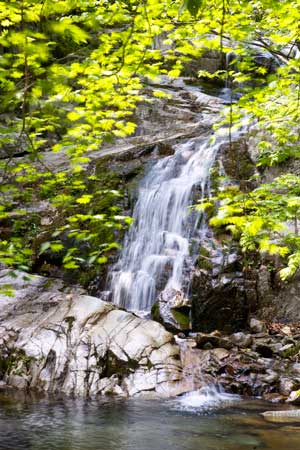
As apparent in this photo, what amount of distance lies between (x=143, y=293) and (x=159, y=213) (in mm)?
2511

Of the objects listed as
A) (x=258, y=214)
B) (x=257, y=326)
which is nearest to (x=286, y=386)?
(x=257, y=326)

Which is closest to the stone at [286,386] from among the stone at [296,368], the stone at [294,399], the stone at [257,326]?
the stone at [294,399]

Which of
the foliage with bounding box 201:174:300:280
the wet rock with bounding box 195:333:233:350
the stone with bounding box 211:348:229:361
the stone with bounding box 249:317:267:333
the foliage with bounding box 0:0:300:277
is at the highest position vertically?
the foliage with bounding box 0:0:300:277

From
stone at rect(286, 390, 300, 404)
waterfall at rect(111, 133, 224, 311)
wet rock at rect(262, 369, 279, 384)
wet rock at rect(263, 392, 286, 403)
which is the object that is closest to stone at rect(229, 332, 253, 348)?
wet rock at rect(262, 369, 279, 384)

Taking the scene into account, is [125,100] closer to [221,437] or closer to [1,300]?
[221,437]

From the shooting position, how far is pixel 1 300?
32.0 ft

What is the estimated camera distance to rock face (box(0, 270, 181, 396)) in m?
7.49

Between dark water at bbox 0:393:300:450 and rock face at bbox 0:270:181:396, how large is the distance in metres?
0.62

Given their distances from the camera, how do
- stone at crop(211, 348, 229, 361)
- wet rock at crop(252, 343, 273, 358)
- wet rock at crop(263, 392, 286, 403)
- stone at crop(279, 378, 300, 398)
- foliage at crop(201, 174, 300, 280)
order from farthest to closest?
wet rock at crop(252, 343, 273, 358) < stone at crop(211, 348, 229, 361) < stone at crop(279, 378, 300, 398) < wet rock at crop(263, 392, 286, 403) < foliage at crop(201, 174, 300, 280)

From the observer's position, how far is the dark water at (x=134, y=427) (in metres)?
4.94

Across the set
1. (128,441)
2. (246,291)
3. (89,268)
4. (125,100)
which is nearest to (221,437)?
(128,441)

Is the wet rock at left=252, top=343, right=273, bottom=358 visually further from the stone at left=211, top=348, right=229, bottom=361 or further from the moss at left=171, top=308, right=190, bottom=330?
the moss at left=171, top=308, right=190, bottom=330

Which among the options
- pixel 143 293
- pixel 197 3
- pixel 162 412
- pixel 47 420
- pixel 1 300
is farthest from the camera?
pixel 143 293

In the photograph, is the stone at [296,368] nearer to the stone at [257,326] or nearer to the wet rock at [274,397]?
the wet rock at [274,397]
